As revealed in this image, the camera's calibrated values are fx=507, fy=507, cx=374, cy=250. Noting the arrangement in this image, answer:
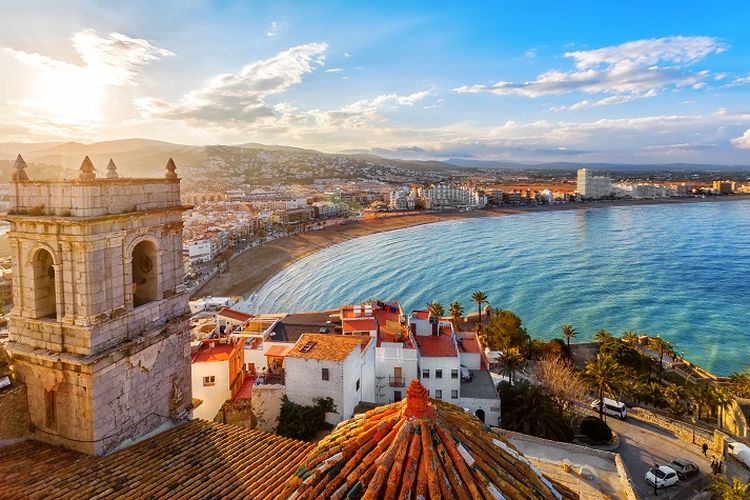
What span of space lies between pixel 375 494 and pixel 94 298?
6.26 m

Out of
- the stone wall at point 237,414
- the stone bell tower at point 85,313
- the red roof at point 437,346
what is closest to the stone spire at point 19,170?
the stone bell tower at point 85,313

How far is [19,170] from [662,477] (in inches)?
788

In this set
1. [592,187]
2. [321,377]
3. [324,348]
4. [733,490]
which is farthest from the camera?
[592,187]

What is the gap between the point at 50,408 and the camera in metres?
8.91

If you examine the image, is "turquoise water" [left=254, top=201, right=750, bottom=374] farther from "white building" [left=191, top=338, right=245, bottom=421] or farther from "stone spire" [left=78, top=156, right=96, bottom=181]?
"stone spire" [left=78, top=156, right=96, bottom=181]

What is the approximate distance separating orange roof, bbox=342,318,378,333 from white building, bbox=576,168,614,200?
157346 millimetres

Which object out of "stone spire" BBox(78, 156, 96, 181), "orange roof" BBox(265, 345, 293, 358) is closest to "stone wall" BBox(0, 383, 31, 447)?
"stone spire" BBox(78, 156, 96, 181)

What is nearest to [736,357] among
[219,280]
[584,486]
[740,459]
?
[740,459]

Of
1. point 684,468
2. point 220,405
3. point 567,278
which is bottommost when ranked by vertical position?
point 684,468

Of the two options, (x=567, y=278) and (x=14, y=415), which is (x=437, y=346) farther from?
(x=567, y=278)

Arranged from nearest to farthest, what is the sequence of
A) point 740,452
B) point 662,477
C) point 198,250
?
point 662,477
point 740,452
point 198,250

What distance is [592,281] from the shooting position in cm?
5988

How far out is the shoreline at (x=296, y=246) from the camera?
5625 cm

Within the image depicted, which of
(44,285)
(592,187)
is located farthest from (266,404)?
(592,187)
